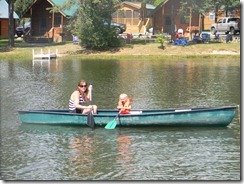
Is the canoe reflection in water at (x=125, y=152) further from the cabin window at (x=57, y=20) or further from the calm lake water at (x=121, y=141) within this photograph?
the cabin window at (x=57, y=20)

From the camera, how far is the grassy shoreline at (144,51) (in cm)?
4912

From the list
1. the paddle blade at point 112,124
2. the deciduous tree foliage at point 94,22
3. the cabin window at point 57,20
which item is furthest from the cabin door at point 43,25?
the paddle blade at point 112,124

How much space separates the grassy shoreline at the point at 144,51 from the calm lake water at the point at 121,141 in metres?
16.7

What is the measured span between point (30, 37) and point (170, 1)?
60.1ft

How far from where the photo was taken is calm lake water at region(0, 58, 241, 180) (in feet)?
48.8

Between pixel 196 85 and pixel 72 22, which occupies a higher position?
pixel 72 22

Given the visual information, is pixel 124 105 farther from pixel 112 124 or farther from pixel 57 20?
pixel 57 20

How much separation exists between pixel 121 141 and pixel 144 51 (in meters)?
33.0

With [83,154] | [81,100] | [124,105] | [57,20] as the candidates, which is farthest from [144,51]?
A: [83,154]

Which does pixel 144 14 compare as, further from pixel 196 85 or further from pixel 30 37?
pixel 196 85

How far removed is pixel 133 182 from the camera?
1393 cm

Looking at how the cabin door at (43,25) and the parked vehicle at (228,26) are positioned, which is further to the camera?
the cabin door at (43,25)

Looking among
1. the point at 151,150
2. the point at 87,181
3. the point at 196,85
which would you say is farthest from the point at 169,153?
the point at 196,85

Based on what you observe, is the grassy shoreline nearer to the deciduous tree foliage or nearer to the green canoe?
the deciduous tree foliage
